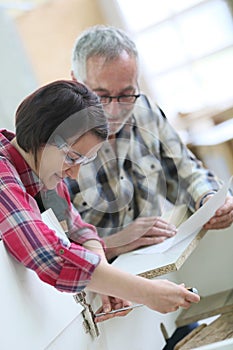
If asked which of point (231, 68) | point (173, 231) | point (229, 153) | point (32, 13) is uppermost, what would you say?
point (32, 13)

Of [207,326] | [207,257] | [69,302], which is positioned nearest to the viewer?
[69,302]

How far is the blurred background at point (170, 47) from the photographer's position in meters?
2.11

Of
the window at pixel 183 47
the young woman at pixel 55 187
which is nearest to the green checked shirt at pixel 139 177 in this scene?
the young woman at pixel 55 187

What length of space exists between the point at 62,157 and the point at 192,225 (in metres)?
0.30

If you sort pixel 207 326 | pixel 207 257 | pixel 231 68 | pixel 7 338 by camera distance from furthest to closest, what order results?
pixel 231 68, pixel 207 257, pixel 207 326, pixel 7 338

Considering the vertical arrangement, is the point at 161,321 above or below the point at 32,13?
below

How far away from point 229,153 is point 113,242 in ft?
4.04

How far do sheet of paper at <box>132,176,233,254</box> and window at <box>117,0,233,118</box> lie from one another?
1.38 meters

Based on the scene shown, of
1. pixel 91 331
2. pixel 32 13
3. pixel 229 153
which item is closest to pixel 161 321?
pixel 91 331

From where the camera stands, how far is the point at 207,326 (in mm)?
828

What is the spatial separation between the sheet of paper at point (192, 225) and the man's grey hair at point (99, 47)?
0.89 feet

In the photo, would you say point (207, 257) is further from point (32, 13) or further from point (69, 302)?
point (32, 13)

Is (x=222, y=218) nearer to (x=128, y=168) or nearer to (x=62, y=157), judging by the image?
(x=128, y=168)

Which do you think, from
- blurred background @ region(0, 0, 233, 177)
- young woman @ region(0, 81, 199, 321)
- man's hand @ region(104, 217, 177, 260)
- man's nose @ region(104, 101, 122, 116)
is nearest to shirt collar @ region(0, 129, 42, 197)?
young woman @ region(0, 81, 199, 321)
